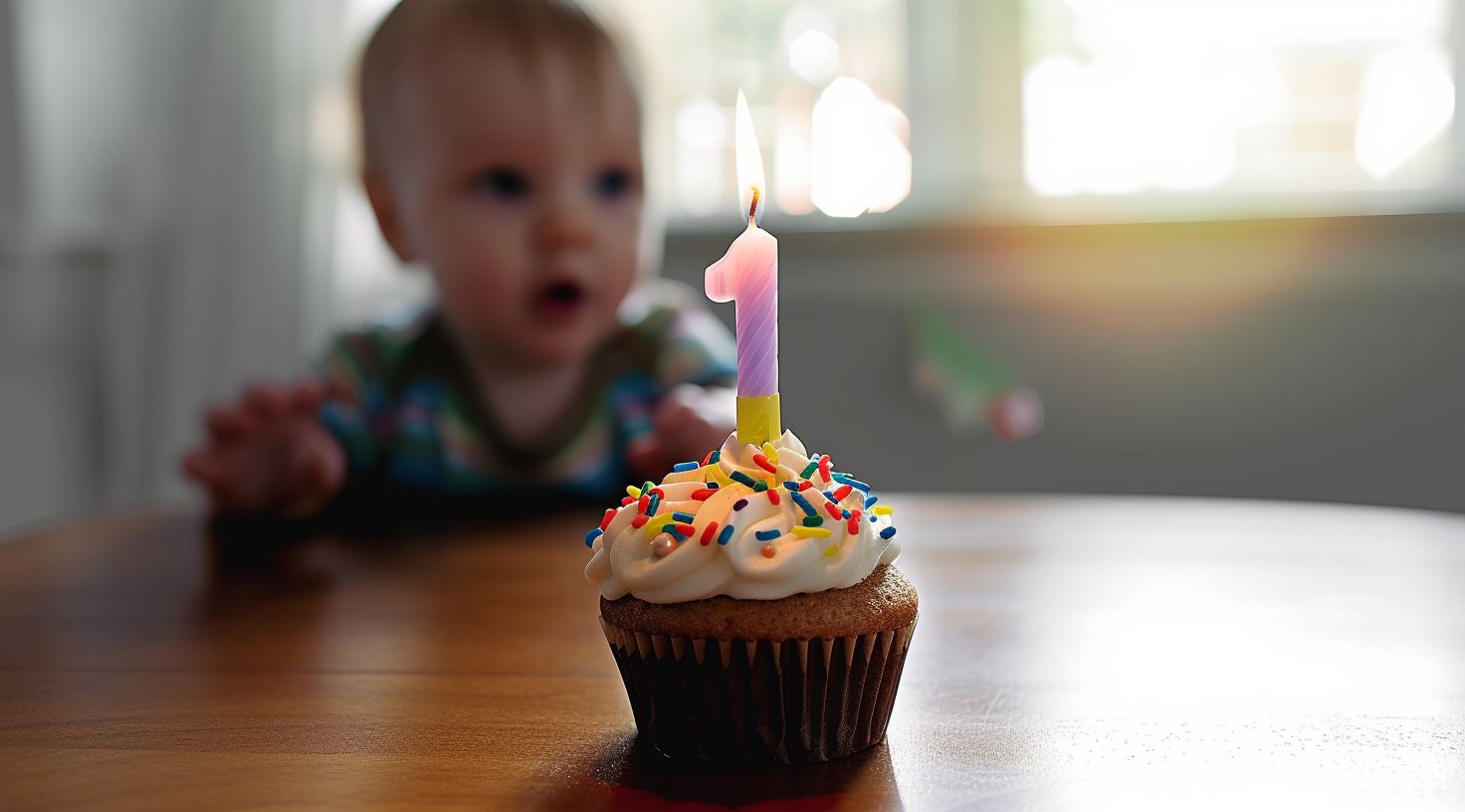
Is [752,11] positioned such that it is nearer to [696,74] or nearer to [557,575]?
[696,74]

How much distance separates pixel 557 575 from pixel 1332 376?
5.01ft

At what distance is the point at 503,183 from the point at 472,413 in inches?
10.7

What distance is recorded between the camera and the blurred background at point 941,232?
6.75ft

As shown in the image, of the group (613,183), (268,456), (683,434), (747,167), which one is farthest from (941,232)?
(747,167)

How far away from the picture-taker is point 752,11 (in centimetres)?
235

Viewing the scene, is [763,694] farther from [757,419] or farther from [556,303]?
[556,303]

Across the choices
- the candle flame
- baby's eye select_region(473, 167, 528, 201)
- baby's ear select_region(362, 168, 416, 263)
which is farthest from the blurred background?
the candle flame

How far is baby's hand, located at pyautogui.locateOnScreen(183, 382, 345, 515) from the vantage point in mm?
1246

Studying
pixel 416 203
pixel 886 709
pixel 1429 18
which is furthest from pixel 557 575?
pixel 1429 18

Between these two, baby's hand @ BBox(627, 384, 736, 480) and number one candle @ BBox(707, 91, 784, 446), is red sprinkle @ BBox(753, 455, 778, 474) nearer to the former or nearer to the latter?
number one candle @ BBox(707, 91, 784, 446)

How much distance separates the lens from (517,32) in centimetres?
133

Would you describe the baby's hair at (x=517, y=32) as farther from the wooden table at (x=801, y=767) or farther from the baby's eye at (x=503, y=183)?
the wooden table at (x=801, y=767)

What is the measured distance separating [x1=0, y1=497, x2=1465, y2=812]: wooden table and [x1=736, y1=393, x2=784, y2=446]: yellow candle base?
0.14 metres

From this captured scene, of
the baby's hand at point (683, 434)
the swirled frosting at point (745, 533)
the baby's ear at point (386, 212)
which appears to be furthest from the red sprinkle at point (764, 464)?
the baby's ear at point (386, 212)
